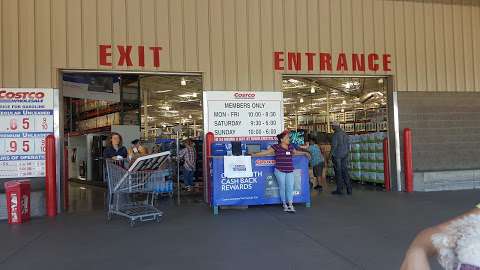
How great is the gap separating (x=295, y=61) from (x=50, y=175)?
18.5ft

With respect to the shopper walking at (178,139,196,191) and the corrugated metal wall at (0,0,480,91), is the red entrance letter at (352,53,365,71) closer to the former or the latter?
the corrugated metal wall at (0,0,480,91)

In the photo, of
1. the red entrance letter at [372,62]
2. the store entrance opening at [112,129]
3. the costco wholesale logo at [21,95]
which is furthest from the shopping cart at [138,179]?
the red entrance letter at [372,62]

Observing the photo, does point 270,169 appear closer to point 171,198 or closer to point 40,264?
point 171,198

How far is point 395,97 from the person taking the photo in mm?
10336

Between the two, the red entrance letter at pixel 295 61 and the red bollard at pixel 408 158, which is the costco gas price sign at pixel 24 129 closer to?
the red entrance letter at pixel 295 61

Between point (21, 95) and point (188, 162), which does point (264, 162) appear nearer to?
point (188, 162)

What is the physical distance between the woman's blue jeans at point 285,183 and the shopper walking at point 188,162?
4.01 metres

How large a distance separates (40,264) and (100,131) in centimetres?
1247

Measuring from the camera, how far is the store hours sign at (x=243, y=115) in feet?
30.3

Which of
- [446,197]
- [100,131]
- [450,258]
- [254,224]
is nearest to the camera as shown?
[450,258]

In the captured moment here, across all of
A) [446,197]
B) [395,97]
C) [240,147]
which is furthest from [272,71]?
[446,197]

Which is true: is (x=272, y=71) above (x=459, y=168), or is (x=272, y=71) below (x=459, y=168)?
above

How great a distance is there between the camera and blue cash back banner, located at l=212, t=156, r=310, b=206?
25.8ft

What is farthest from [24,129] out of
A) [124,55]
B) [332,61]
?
[332,61]
